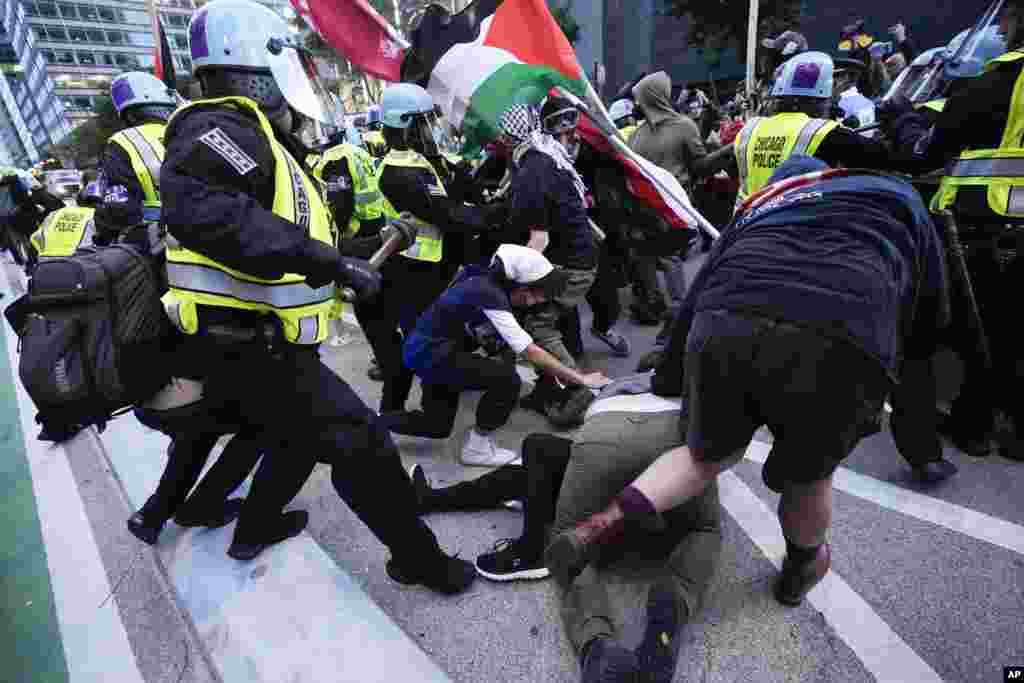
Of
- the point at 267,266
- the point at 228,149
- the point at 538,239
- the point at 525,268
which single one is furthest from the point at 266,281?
the point at 538,239

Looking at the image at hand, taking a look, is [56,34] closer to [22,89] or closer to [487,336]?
[22,89]

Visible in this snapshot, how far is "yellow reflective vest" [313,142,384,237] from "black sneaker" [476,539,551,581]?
128 inches

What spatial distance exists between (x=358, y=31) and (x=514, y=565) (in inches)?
124

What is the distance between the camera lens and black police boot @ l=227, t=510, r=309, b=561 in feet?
7.55

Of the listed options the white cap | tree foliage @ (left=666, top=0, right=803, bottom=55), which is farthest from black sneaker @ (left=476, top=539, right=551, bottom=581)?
tree foliage @ (left=666, top=0, right=803, bottom=55)

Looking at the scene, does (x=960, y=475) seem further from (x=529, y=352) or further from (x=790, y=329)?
(x=529, y=352)

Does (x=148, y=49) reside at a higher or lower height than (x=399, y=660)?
higher

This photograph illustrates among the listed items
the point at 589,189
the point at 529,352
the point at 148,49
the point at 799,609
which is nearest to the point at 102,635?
the point at 529,352

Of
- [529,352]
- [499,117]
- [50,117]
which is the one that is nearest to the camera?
[529,352]

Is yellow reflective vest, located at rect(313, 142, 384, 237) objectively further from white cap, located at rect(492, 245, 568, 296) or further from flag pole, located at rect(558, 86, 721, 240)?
white cap, located at rect(492, 245, 568, 296)

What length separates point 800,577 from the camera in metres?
1.82

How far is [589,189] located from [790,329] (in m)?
3.42

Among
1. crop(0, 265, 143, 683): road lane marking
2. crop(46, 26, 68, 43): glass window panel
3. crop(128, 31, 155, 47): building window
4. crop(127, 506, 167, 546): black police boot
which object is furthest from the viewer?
crop(128, 31, 155, 47): building window

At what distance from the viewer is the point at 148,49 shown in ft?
248
